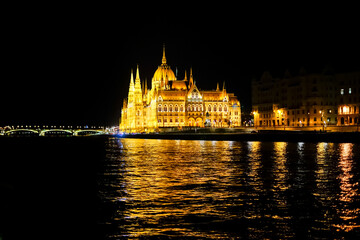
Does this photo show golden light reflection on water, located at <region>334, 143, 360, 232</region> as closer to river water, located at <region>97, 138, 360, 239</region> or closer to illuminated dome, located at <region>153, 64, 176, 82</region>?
river water, located at <region>97, 138, 360, 239</region>

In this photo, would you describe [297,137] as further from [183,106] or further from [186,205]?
[183,106]

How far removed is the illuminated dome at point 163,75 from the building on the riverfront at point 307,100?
48.2 m

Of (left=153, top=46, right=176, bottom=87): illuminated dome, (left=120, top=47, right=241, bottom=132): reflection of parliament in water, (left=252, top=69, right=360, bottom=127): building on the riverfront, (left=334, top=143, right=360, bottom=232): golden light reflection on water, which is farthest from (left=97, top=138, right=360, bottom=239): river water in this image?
(left=153, top=46, right=176, bottom=87): illuminated dome

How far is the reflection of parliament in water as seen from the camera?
152m

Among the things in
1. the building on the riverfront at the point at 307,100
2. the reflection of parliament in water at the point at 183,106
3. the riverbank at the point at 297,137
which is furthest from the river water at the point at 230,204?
the reflection of parliament in water at the point at 183,106

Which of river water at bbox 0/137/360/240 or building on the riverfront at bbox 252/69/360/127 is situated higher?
building on the riverfront at bbox 252/69/360/127

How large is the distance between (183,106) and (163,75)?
67.9 feet

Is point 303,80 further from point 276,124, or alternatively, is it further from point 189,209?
point 189,209

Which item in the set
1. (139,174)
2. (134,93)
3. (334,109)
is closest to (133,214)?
(139,174)

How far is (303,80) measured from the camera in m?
110

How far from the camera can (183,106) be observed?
154750 millimetres

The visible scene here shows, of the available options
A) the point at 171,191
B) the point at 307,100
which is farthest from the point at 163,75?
the point at 171,191

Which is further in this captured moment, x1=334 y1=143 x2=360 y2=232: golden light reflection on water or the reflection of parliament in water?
the reflection of parliament in water

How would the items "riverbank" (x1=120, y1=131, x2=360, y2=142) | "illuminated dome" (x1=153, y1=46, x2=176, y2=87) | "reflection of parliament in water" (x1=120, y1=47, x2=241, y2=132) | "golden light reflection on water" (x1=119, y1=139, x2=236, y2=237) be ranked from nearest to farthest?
"golden light reflection on water" (x1=119, y1=139, x2=236, y2=237)
"riverbank" (x1=120, y1=131, x2=360, y2=142)
"reflection of parliament in water" (x1=120, y1=47, x2=241, y2=132)
"illuminated dome" (x1=153, y1=46, x2=176, y2=87)
